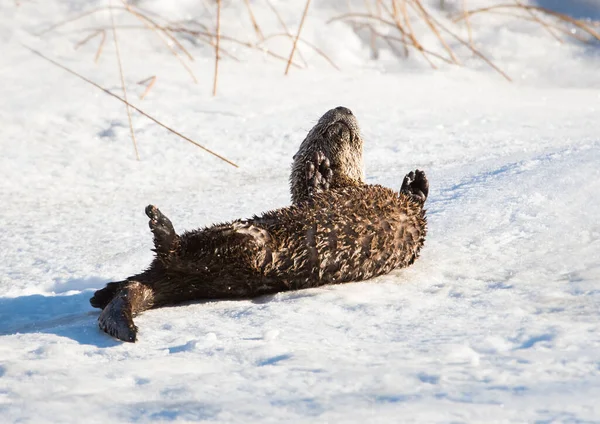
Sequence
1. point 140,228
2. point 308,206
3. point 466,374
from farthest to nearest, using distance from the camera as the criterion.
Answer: point 140,228 < point 308,206 < point 466,374

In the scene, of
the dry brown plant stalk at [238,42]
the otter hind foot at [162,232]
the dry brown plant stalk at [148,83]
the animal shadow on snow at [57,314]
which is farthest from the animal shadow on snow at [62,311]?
the dry brown plant stalk at [238,42]

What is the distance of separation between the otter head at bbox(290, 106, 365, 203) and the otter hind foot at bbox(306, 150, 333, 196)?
0.34 feet

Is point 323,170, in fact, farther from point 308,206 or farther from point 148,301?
point 148,301

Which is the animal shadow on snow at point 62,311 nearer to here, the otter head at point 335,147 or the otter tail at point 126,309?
the otter tail at point 126,309

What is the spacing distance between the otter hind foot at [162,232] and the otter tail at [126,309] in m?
0.15

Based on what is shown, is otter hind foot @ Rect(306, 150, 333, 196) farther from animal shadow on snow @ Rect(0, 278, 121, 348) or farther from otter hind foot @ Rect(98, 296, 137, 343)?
otter hind foot @ Rect(98, 296, 137, 343)

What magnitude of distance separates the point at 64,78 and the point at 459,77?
3.28 m

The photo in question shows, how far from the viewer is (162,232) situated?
298 centimetres

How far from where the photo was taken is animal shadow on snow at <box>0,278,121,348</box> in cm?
284

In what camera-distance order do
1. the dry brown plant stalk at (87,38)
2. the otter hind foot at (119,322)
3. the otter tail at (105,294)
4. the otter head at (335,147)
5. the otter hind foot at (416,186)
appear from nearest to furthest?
the otter hind foot at (119,322) → the otter tail at (105,294) → the otter hind foot at (416,186) → the otter head at (335,147) → the dry brown plant stalk at (87,38)

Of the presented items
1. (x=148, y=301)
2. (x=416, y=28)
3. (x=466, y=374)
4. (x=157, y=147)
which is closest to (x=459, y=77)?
(x=416, y=28)

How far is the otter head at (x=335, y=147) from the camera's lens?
399 centimetres

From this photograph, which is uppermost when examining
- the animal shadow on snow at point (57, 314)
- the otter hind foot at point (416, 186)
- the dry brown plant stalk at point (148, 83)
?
the dry brown plant stalk at point (148, 83)

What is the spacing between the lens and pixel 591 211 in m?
3.78
